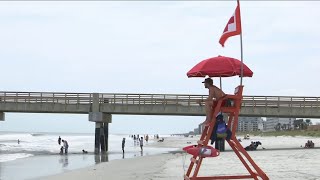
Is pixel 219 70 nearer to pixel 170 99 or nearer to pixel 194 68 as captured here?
pixel 194 68

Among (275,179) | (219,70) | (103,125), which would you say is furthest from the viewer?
(103,125)

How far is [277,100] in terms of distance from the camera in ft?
116

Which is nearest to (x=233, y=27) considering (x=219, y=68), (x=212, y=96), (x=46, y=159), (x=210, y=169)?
(x=219, y=68)

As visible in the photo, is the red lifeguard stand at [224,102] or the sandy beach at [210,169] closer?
the red lifeguard stand at [224,102]

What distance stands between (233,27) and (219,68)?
0.77 meters

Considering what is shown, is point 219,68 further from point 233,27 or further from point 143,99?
point 143,99

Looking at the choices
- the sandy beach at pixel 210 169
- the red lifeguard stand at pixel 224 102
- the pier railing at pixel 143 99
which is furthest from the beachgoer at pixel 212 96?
the pier railing at pixel 143 99

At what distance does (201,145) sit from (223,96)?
3.03 ft

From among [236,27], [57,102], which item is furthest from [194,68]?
[57,102]

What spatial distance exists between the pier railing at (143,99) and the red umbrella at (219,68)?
85.8 feet

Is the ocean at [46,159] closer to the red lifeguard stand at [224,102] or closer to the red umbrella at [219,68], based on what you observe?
the red lifeguard stand at [224,102]

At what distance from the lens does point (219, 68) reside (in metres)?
7.62

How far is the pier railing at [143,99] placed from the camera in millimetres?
35125

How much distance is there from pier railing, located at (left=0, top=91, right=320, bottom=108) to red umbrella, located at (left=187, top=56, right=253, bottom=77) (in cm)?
2614
